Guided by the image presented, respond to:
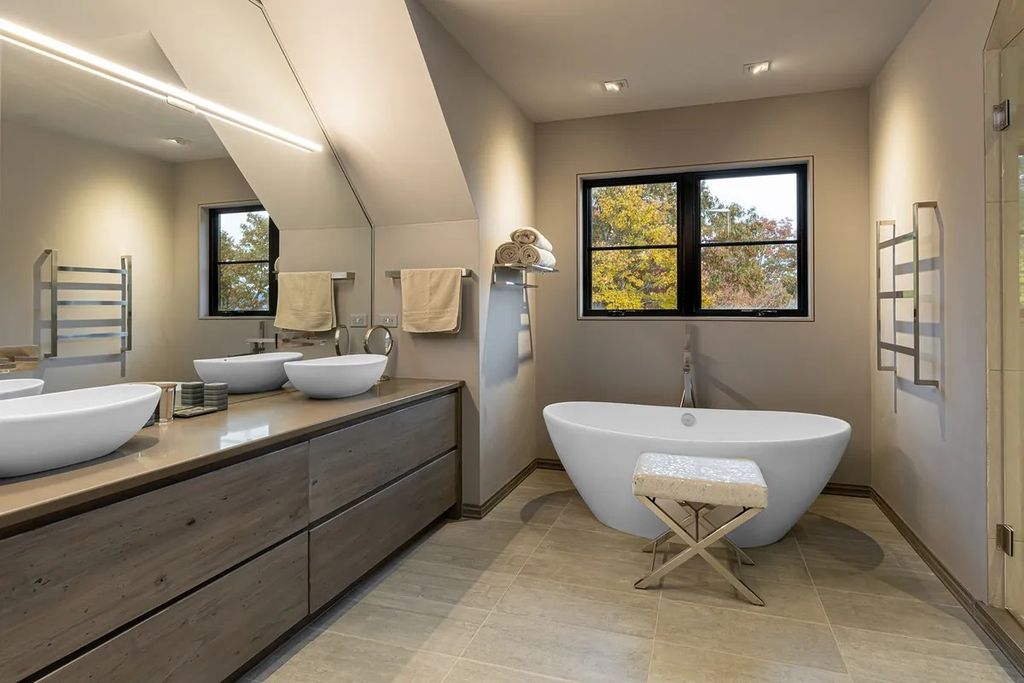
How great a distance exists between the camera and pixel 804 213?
3.68m

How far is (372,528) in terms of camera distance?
7.57 ft

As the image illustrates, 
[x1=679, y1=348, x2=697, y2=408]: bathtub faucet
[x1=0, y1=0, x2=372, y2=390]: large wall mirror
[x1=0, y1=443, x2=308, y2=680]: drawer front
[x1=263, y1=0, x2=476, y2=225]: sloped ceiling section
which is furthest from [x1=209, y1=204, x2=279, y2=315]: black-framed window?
A: [x1=679, y1=348, x2=697, y2=408]: bathtub faucet

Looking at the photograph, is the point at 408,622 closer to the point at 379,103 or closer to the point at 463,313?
the point at 463,313

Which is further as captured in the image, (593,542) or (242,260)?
(593,542)

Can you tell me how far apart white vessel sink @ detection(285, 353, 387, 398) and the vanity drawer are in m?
0.70

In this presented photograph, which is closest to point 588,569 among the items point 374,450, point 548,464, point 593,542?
point 593,542

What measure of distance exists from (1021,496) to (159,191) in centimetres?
308

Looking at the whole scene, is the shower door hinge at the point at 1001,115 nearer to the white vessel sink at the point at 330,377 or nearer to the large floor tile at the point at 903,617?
the large floor tile at the point at 903,617

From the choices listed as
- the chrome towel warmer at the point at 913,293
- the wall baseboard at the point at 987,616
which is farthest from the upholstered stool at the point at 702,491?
the chrome towel warmer at the point at 913,293

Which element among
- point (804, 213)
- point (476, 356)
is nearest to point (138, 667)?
point (476, 356)

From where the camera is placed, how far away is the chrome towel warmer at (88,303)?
1746 millimetres

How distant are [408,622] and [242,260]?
156 cm

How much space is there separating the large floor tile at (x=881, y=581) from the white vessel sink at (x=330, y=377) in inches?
80.9

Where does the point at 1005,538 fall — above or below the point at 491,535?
above
